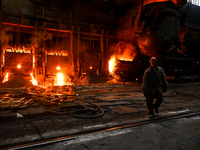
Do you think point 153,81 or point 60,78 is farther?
point 60,78

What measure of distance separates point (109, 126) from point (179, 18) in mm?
8499

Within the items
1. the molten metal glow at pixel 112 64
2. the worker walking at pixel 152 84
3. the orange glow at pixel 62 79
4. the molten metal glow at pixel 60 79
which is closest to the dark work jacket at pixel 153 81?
the worker walking at pixel 152 84

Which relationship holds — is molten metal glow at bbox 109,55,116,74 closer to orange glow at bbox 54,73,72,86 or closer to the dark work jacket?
orange glow at bbox 54,73,72,86

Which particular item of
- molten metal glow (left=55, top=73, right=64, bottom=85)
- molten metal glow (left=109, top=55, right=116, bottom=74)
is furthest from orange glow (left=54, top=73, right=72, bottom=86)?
molten metal glow (left=109, top=55, right=116, bottom=74)

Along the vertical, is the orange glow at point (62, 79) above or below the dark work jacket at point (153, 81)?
below

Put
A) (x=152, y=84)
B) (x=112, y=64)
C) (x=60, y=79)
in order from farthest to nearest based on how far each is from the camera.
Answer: (x=112, y=64)
(x=60, y=79)
(x=152, y=84)

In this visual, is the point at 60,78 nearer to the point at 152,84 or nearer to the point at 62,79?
the point at 62,79

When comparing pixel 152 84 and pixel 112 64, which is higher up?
pixel 112 64

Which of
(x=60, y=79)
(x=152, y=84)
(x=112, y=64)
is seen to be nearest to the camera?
(x=152, y=84)

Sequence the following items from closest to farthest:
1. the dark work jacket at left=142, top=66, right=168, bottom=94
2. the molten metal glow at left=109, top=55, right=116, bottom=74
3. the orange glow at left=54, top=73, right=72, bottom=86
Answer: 1. the dark work jacket at left=142, top=66, right=168, bottom=94
2. the orange glow at left=54, top=73, right=72, bottom=86
3. the molten metal glow at left=109, top=55, right=116, bottom=74

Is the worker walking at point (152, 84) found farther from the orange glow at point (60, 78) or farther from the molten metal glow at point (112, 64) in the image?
the molten metal glow at point (112, 64)

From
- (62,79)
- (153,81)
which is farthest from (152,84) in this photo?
(62,79)

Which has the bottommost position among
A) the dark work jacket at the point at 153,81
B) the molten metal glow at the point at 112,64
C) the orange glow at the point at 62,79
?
the orange glow at the point at 62,79

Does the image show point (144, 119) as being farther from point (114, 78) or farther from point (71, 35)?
point (71, 35)
